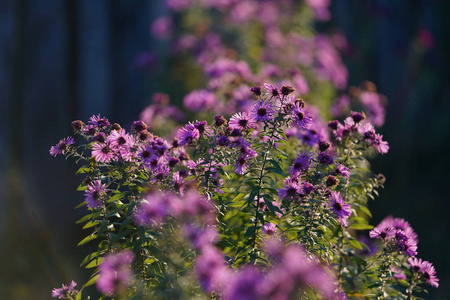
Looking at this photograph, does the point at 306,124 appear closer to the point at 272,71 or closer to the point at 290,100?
the point at 290,100

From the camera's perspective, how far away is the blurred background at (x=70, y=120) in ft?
11.9

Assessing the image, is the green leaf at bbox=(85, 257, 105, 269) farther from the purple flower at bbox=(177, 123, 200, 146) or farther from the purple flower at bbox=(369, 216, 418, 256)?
the purple flower at bbox=(369, 216, 418, 256)

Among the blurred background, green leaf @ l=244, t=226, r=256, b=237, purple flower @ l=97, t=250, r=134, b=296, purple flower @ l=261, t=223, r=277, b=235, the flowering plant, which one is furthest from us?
the blurred background

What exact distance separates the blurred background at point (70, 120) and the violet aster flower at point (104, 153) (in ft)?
1.99

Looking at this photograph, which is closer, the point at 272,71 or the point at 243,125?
the point at 243,125

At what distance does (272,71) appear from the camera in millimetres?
3779

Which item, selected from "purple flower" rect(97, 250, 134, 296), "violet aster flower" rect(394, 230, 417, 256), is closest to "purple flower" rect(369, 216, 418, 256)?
"violet aster flower" rect(394, 230, 417, 256)

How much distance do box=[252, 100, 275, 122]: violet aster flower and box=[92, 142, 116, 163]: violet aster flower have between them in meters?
0.53

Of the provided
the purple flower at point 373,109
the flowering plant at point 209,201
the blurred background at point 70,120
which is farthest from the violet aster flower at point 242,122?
the purple flower at point 373,109

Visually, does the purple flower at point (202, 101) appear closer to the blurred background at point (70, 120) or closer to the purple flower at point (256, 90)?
the blurred background at point (70, 120)

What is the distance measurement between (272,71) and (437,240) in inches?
89.3

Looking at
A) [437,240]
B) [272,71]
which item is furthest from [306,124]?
[437,240]

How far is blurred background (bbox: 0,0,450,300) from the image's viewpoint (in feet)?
11.9

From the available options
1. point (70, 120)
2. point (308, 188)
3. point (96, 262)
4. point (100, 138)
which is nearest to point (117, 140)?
point (100, 138)
